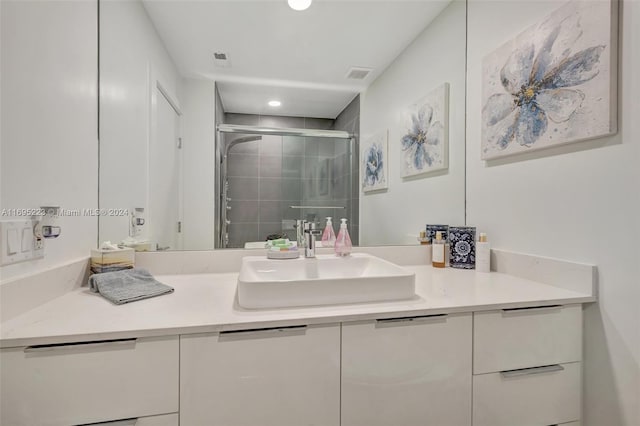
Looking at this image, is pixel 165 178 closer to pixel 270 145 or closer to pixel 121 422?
pixel 270 145

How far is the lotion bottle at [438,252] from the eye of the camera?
1.48m

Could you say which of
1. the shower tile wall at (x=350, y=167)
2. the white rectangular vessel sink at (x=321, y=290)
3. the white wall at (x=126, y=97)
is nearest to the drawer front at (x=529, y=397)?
the white rectangular vessel sink at (x=321, y=290)

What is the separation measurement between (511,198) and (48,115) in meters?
1.71

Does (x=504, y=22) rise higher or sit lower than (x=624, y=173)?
higher

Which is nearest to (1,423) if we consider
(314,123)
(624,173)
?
(314,123)

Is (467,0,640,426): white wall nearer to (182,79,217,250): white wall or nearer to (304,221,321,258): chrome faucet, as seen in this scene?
(304,221,321,258): chrome faucet

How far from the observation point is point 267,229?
1384 millimetres

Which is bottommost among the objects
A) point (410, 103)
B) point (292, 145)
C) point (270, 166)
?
point (270, 166)

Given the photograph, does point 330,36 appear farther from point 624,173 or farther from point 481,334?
point 481,334

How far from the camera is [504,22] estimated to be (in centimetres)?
135

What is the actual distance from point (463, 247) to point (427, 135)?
0.62 meters

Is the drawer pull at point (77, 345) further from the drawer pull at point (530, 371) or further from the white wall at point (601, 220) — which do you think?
the white wall at point (601, 220)

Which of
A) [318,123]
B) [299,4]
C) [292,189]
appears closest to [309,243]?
[292,189]

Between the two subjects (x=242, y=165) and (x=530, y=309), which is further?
(x=242, y=165)
